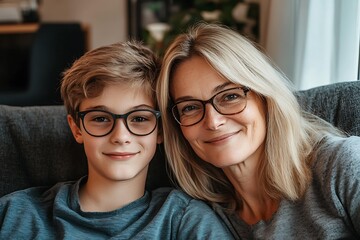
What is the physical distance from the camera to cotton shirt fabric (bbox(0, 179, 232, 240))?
1285 mm

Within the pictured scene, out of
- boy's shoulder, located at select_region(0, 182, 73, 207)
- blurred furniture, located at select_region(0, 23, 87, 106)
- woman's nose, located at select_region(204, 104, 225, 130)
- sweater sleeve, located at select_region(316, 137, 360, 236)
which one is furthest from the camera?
blurred furniture, located at select_region(0, 23, 87, 106)

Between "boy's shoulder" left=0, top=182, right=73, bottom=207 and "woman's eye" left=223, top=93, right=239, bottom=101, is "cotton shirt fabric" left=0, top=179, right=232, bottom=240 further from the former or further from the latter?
"woman's eye" left=223, top=93, right=239, bottom=101

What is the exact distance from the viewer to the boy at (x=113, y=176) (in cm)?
130

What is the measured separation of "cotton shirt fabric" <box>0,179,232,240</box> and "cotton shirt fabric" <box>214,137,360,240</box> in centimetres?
15

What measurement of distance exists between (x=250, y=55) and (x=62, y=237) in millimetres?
675

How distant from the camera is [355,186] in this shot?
113 centimetres

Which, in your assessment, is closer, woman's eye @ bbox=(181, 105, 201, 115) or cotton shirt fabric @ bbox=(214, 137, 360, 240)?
cotton shirt fabric @ bbox=(214, 137, 360, 240)

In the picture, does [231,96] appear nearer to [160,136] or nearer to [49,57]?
[160,136]

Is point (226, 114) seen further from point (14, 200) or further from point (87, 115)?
point (14, 200)

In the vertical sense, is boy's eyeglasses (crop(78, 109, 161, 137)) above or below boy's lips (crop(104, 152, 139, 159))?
above

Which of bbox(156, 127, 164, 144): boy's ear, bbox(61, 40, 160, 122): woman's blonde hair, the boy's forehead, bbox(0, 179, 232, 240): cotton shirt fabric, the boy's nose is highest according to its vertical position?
bbox(61, 40, 160, 122): woman's blonde hair

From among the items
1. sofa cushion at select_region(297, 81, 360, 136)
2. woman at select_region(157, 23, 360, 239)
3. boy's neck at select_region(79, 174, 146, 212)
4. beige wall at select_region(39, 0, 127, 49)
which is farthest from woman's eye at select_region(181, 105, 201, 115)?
beige wall at select_region(39, 0, 127, 49)

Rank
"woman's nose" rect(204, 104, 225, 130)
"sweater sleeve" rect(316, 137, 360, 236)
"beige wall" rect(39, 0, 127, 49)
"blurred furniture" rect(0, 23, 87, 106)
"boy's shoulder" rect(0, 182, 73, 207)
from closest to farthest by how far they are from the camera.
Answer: "sweater sleeve" rect(316, 137, 360, 236) → "woman's nose" rect(204, 104, 225, 130) → "boy's shoulder" rect(0, 182, 73, 207) → "blurred furniture" rect(0, 23, 87, 106) → "beige wall" rect(39, 0, 127, 49)

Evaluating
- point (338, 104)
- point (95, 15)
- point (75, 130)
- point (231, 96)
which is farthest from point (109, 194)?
point (95, 15)
